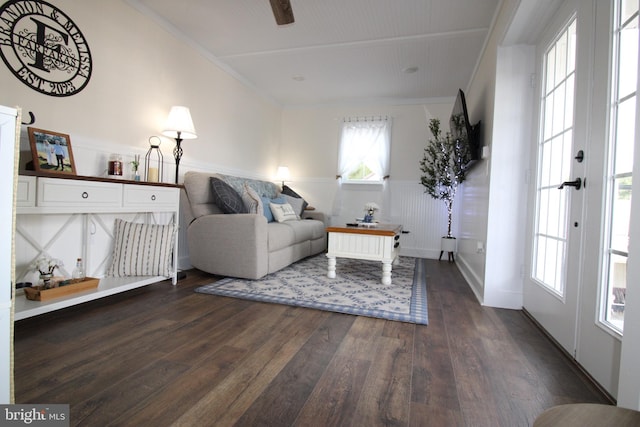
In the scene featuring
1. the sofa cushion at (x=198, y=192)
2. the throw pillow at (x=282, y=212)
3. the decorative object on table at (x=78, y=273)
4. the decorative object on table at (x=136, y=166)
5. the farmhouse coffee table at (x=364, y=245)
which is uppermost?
the decorative object on table at (x=136, y=166)

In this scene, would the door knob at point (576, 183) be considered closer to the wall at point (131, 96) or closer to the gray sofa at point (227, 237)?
the gray sofa at point (227, 237)

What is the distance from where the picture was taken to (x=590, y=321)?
4.56 feet

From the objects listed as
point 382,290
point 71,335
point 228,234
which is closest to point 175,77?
point 228,234

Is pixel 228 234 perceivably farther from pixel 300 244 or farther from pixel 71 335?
pixel 71 335

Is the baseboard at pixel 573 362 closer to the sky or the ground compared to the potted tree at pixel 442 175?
closer to the ground

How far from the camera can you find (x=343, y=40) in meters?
3.19

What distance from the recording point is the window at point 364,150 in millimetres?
4938

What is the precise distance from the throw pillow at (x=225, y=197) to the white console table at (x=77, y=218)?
0.39 m

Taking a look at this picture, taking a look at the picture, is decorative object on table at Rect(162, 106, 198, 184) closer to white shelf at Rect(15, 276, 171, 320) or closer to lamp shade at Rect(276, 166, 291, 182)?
white shelf at Rect(15, 276, 171, 320)

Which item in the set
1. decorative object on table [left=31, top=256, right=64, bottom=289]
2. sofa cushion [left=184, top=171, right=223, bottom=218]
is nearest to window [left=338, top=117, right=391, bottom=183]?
sofa cushion [left=184, top=171, right=223, bottom=218]

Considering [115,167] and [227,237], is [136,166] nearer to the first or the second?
[115,167]

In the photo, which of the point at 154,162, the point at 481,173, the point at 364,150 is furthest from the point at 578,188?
the point at 364,150

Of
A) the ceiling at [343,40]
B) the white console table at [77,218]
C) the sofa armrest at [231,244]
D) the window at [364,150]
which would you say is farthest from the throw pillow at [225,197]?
the window at [364,150]

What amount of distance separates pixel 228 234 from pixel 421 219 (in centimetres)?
311
